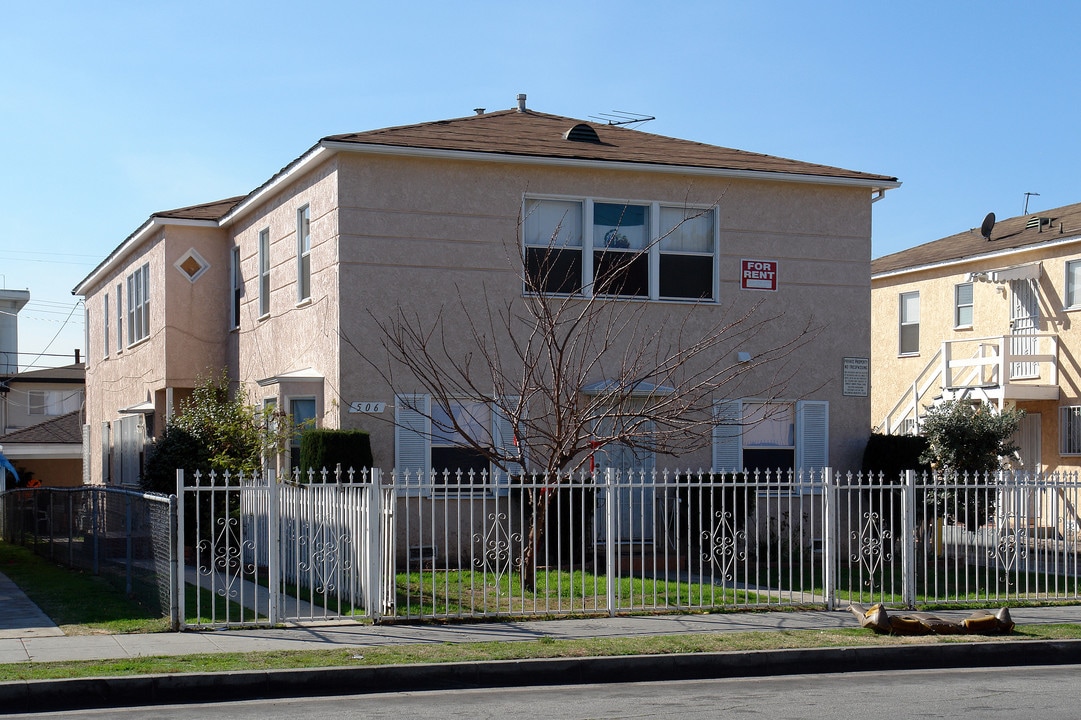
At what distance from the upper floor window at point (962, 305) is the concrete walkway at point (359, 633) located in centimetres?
1585

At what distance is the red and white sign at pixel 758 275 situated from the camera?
18797 millimetres

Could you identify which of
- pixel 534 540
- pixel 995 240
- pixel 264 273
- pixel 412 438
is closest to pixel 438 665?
pixel 534 540

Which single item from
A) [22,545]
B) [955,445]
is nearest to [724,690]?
[955,445]

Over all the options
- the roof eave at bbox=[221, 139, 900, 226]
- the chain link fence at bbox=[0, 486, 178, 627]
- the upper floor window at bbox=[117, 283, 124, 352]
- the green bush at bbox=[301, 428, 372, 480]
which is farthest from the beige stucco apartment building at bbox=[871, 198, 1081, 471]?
the upper floor window at bbox=[117, 283, 124, 352]

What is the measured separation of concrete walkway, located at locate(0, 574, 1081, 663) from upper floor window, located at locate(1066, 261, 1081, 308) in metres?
13.5

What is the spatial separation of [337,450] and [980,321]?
17625 mm

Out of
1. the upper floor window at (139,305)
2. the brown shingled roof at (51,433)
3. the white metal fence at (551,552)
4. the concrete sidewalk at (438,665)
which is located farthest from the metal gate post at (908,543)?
the brown shingled roof at (51,433)

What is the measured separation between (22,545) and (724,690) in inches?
A: 694

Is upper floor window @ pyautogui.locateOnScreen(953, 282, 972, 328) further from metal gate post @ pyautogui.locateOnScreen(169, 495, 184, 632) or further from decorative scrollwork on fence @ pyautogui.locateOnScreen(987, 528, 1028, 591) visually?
metal gate post @ pyautogui.locateOnScreen(169, 495, 184, 632)

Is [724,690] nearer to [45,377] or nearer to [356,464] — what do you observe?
[356,464]

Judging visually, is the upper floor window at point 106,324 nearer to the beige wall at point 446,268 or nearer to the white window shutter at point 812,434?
the beige wall at point 446,268

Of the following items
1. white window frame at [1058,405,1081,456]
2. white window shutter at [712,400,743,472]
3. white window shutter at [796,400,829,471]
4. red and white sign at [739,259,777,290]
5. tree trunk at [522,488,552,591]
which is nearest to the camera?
tree trunk at [522,488,552,591]

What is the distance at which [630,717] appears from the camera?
28.7 feet

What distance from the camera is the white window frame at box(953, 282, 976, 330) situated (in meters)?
28.4
